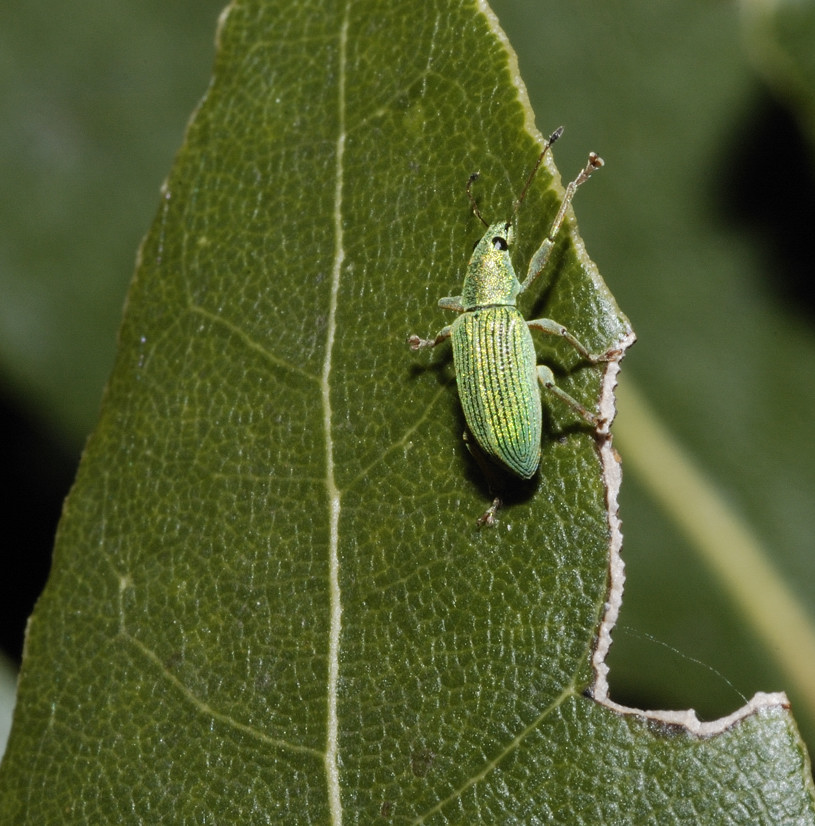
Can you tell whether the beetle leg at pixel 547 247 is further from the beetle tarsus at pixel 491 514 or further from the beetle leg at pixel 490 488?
the beetle tarsus at pixel 491 514

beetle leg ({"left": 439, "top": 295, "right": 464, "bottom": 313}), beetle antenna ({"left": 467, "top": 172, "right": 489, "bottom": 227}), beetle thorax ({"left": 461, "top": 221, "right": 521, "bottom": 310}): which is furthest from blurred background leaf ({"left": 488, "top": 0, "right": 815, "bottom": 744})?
beetle antenna ({"left": 467, "top": 172, "right": 489, "bottom": 227})

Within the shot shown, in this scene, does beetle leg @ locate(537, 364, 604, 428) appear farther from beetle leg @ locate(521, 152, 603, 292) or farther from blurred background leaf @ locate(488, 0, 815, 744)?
blurred background leaf @ locate(488, 0, 815, 744)

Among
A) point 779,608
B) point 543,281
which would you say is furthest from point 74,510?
point 779,608

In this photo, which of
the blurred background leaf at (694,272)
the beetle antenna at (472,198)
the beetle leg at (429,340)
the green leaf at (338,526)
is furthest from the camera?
the blurred background leaf at (694,272)

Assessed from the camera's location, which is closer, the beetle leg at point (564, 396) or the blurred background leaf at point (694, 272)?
the beetle leg at point (564, 396)

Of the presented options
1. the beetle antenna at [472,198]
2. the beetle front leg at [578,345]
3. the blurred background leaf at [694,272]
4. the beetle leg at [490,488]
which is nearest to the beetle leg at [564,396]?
the beetle front leg at [578,345]

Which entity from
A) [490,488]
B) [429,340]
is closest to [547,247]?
[429,340]
